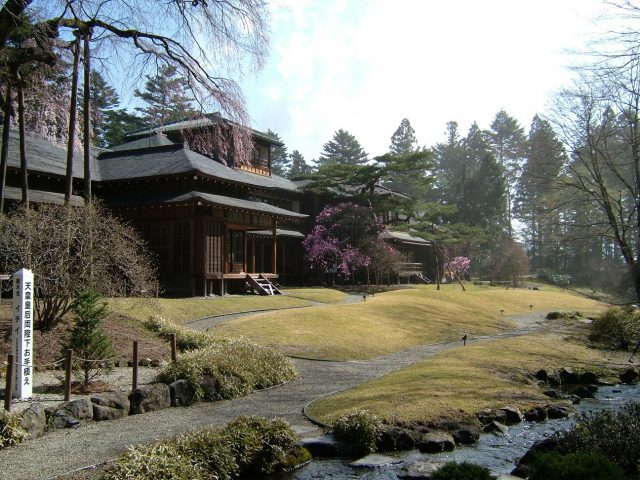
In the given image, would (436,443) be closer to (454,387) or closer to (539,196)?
(454,387)

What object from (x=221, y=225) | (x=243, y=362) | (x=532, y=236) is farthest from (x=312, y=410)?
(x=532, y=236)

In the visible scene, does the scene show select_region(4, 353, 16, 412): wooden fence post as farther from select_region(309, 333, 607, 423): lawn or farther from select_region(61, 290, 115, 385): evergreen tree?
select_region(309, 333, 607, 423): lawn

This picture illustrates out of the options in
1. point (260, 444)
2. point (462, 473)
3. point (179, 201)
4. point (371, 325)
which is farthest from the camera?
point (179, 201)

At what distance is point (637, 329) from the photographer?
22062mm

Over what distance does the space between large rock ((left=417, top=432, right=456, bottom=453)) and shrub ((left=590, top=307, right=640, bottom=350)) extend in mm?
16121

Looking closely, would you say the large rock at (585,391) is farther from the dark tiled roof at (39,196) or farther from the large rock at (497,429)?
the dark tiled roof at (39,196)

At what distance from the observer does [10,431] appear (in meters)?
8.03

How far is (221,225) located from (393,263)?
16326 millimetres

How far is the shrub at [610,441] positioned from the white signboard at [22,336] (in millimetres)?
9029

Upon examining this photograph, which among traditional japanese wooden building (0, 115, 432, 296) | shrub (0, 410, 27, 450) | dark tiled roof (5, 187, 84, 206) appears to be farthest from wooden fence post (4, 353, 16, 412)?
traditional japanese wooden building (0, 115, 432, 296)

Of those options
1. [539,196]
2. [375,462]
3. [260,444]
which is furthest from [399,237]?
[260,444]

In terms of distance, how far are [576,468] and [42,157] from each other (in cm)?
2744

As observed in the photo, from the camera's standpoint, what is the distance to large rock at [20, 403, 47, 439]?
830 cm

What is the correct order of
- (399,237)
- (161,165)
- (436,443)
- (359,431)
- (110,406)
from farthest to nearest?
(399,237)
(161,165)
(110,406)
(436,443)
(359,431)
